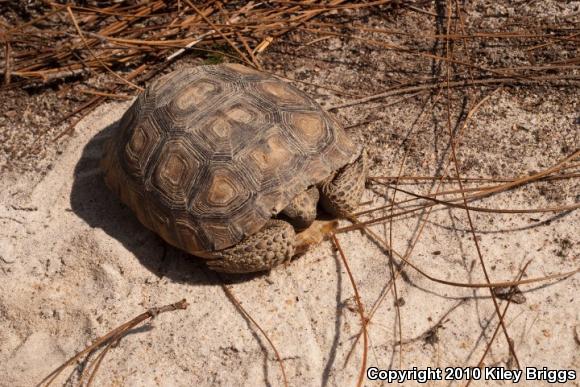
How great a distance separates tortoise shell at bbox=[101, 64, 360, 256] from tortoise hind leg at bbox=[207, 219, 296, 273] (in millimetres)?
61

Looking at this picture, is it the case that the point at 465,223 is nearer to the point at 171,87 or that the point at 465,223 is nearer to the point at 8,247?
the point at 171,87

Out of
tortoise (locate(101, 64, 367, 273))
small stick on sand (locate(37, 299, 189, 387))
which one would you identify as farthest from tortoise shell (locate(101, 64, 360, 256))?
small stick on sand (locate(37, 299, 189, 387))

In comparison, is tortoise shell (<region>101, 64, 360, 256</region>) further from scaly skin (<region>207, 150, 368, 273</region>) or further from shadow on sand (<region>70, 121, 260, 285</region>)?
shadow on sand (<region>70, 121, 260, 285</region>)

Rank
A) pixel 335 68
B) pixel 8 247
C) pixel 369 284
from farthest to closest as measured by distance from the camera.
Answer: pixel 335 68 → pixel 8 247 → pixel 369 284

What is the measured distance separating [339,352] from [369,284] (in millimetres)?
396

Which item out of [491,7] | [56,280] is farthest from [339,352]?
[491,7]

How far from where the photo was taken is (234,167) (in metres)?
2.87

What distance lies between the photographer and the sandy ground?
2.81 meters

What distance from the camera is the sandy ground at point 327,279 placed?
111 inches

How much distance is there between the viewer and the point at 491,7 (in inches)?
162

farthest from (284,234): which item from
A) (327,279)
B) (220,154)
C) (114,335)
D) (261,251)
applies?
(114,335)

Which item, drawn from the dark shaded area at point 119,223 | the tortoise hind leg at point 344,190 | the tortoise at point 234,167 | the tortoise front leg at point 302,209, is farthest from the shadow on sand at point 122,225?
the tortoise hind leg at point 344,190

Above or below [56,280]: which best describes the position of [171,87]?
above

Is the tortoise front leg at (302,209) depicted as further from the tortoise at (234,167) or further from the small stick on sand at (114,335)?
the small stick on sand at (114,335)
